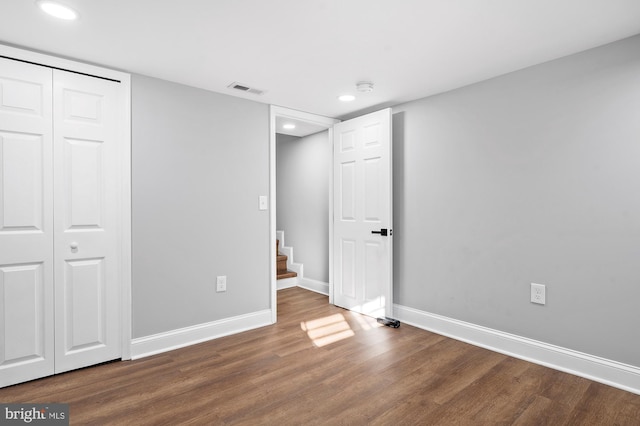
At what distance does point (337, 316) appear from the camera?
11.6 ft

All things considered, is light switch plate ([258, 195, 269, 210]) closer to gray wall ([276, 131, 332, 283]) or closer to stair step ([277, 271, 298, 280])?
gray wall ([276, 131, 332, 283])

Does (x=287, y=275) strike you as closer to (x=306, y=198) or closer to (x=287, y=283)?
(x=287, y=283)

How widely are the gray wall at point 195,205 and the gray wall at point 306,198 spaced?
1.27 m

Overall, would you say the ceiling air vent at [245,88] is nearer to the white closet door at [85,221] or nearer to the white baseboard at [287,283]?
the white closet door at [85,221]

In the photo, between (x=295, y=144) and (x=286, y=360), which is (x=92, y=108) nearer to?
(x=286, y=360)

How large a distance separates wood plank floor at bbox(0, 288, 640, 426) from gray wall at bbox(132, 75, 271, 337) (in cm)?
42

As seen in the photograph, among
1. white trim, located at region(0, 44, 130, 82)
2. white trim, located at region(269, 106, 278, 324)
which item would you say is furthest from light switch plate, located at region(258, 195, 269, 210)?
white trim, located at region(0, 44, 130, 82)

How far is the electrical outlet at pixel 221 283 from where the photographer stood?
303 cm

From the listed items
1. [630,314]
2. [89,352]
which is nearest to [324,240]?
[89,352]

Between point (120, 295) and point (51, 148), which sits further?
point (120, 295)

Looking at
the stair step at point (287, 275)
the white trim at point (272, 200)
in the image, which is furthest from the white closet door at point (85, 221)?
the stair step at point (287, 275)

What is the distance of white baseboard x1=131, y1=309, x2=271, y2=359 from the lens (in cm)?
262

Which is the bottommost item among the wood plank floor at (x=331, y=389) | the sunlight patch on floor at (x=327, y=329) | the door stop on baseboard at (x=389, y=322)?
the wood plank floor at (x=331, y=389)

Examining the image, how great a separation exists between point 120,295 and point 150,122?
4.42ft
